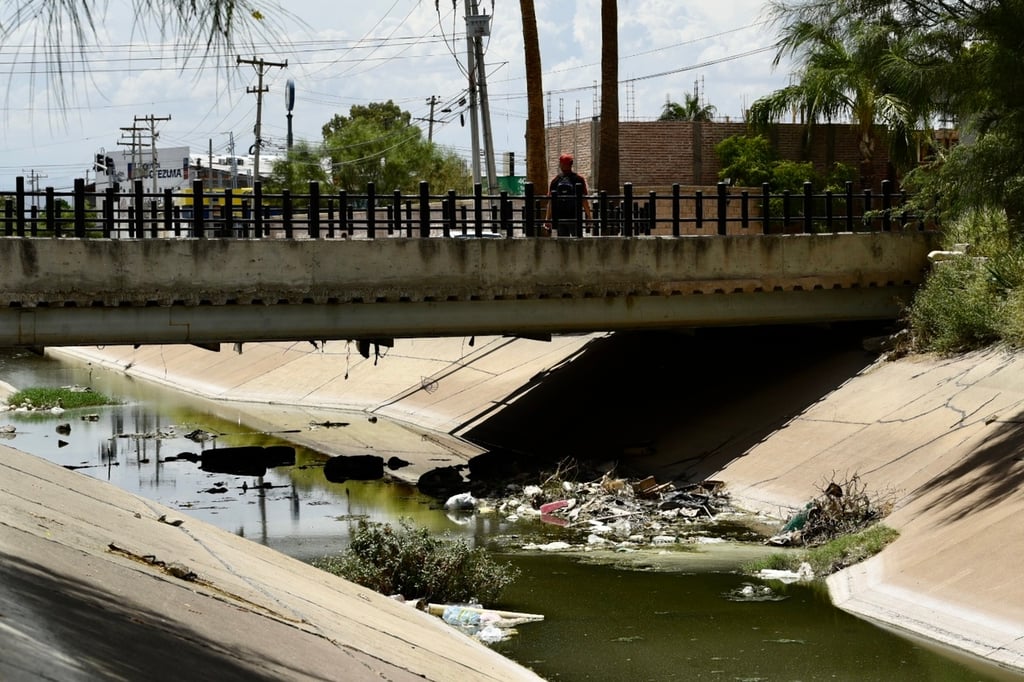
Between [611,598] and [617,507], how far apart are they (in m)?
5.03

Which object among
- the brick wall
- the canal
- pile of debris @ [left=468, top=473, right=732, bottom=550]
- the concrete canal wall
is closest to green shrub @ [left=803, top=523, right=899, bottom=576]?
the concrete canal wall

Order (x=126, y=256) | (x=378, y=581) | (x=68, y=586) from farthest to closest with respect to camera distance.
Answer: (x=126, y=256)
(x=378, y=581)
(x=68, y=586)

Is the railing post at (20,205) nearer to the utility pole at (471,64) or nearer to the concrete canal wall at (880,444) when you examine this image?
the concrete canal wall at (880,444)

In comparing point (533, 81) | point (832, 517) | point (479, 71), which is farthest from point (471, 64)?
point (832, 517)

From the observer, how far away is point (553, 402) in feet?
92.8

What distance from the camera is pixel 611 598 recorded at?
14992mm

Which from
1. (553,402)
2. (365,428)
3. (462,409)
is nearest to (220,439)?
(365,428)

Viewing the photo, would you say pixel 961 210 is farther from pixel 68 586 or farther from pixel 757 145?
pixel 757 145

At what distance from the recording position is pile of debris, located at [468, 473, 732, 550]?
18500mm

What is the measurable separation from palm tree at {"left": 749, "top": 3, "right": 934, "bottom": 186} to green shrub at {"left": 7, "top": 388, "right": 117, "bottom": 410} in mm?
20428

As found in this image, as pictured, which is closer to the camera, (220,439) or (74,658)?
(74,658)

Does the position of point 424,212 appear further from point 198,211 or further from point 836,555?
point 836,555

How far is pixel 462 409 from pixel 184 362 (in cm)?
1768

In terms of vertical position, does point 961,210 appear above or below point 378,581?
above
